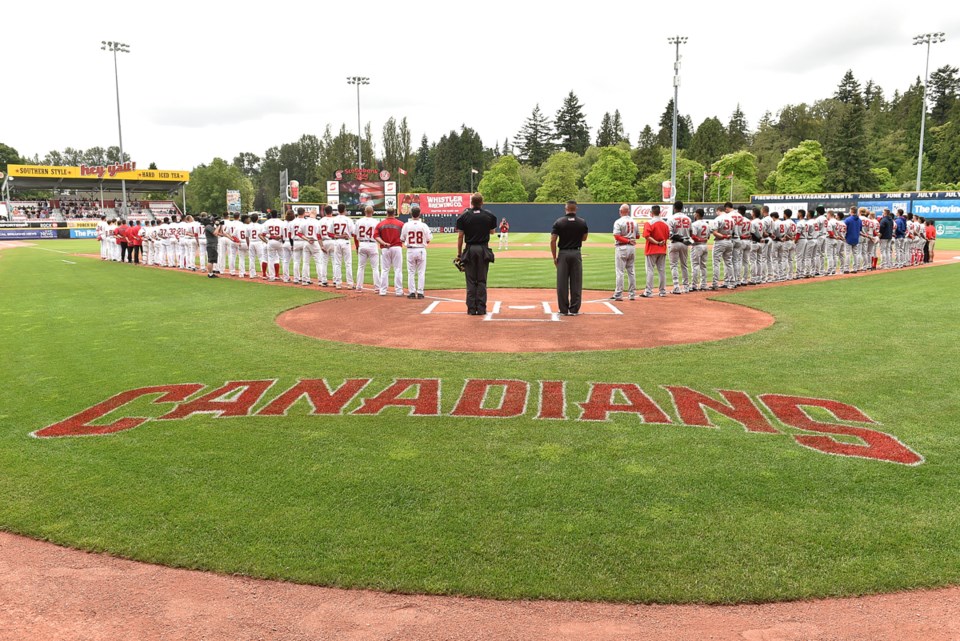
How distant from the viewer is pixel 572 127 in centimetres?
12506

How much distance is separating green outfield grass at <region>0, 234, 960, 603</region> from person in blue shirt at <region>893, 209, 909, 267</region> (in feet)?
55.4

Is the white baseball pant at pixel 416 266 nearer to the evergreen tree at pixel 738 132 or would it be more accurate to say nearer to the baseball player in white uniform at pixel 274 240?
the baseball player in white uniform at pixel 274 240

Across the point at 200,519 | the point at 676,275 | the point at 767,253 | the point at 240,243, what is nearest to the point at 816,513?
the point at 200,519

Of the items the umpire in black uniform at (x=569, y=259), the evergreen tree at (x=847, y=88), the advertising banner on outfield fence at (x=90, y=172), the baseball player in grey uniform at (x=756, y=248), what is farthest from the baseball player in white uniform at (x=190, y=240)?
the evergreen tree at (x=847, y=88)

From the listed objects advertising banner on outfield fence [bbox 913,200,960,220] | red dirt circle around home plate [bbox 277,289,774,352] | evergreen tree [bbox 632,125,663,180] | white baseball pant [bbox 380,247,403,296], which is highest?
evergreen tree [bbox 632,125,663,180]

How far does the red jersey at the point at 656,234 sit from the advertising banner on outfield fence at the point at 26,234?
5918cm

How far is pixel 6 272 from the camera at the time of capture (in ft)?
82.7

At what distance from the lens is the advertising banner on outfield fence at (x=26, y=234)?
56750mm

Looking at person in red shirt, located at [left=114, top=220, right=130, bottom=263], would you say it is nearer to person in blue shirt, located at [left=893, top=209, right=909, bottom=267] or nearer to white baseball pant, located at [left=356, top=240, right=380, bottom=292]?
white baseball pant, located at [left=356, top=240, right=380, bottom=292]

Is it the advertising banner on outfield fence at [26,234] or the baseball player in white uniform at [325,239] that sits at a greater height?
the advertising banner on outfield fence at [26,234]

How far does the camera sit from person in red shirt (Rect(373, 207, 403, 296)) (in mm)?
15711

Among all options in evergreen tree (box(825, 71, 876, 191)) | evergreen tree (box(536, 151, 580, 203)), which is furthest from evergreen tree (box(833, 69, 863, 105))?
evergreen tree (box(536, 151, 580, 203))

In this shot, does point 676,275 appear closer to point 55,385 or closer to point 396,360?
point 396,360

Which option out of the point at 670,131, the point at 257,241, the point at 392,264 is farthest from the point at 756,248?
the point at 670,131
